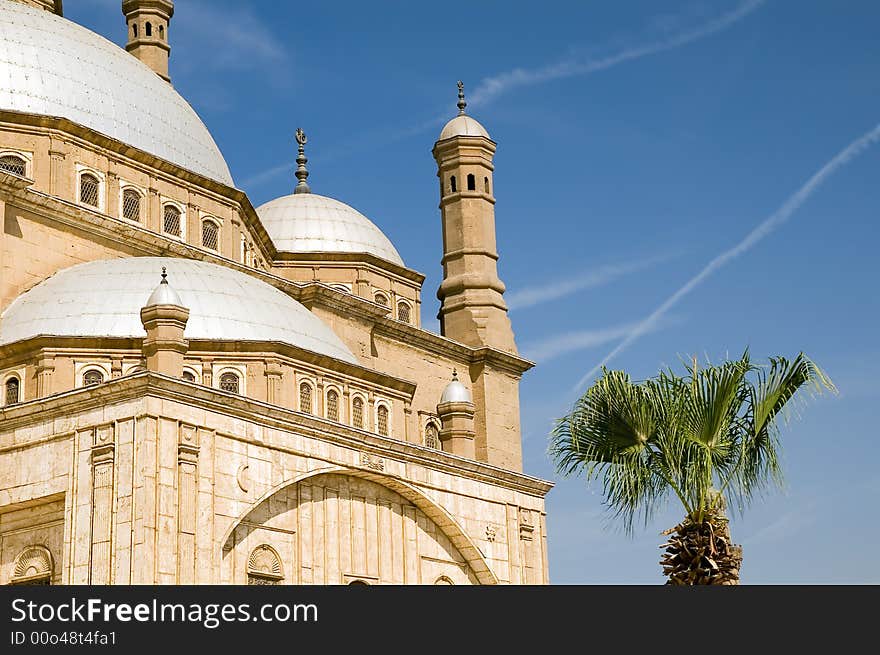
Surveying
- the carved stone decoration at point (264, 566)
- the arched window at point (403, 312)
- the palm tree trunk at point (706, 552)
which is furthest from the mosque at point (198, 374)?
the palm tree trunk at point (706, 552)

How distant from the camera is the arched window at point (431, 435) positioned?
Answer: 2748 centimetres

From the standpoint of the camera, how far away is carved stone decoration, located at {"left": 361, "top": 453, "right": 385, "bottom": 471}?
19.3 meters

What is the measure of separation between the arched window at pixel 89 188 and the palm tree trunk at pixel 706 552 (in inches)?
535

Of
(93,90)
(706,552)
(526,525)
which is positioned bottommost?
(706,552)

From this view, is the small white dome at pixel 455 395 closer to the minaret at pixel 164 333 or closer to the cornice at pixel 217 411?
the cornice at pixel 217 411

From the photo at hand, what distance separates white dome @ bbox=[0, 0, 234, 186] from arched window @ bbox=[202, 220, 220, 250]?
98 cm

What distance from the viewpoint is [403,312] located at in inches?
1318

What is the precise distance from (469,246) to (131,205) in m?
8.32

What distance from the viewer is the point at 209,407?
1716 cm

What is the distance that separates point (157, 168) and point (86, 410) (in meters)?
8.95

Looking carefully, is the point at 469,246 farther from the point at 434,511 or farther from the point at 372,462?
the point at 372,462

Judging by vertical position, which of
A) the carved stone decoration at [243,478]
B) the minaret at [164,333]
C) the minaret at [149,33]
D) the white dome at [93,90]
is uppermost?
the minaret at [149,33]

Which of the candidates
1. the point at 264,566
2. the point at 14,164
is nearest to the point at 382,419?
the point at 264,566

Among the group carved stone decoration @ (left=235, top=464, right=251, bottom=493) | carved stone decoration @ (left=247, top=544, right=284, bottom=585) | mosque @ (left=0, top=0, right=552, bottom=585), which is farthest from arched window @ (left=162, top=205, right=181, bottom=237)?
carved stone decoration @ (left=247, top=544, right=284, bottom=585)
